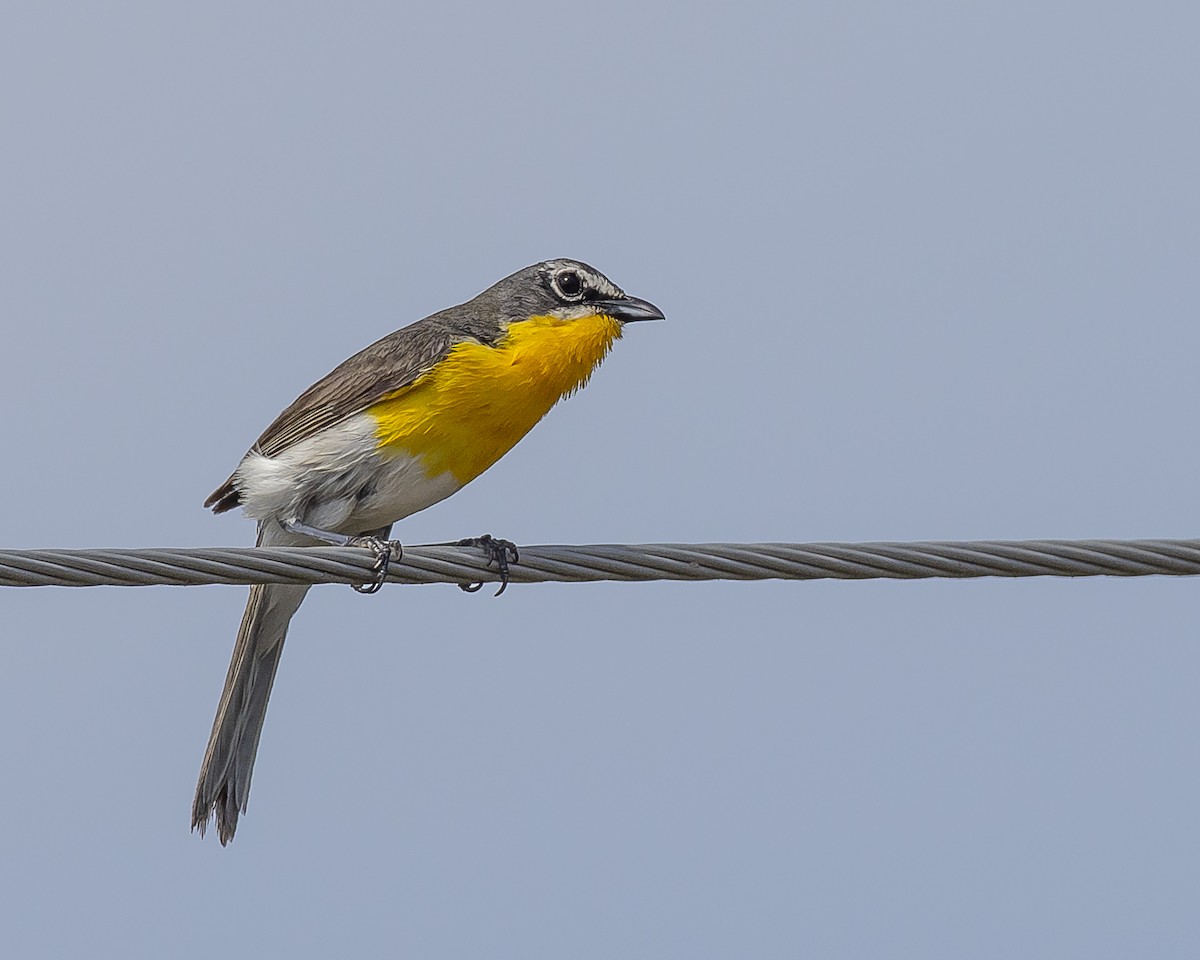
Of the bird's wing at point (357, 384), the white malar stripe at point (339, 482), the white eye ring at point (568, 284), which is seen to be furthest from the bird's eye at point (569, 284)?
the white malar stripe at point (339, 482)

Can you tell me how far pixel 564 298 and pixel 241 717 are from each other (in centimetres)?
303

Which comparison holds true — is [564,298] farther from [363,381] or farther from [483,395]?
[363,381]

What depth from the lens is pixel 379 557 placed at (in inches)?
237

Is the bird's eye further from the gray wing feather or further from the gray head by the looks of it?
the gray wing feather

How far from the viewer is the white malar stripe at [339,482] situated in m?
7.60

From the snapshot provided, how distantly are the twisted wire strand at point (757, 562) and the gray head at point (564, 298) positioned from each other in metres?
2.68

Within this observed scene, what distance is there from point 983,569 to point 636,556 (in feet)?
4.07

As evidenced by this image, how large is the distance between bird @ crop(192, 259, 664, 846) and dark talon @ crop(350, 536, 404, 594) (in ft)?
1.75

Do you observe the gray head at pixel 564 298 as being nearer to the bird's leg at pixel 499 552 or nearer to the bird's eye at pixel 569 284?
the bird's eye at pixel 569 284

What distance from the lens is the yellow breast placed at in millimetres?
7570

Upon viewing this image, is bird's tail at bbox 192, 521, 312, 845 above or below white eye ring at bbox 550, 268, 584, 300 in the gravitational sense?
below

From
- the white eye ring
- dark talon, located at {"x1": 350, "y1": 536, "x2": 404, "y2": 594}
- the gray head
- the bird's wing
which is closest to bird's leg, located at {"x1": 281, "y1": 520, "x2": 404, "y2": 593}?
dark talon, located at {"x1": 350, "y1": 536, "x2": 404, "y2": 594}

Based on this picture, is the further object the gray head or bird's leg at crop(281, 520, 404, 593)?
the gray head

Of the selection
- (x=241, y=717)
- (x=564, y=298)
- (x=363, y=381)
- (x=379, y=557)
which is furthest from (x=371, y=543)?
(x=241, y=717)
